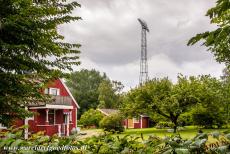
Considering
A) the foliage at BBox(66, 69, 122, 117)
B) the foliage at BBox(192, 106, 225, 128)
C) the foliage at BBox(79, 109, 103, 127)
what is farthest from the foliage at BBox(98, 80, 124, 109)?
the foliage at BBox(192, 106, 225, 128)

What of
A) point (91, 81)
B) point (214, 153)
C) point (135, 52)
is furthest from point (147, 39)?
point (214, 153)

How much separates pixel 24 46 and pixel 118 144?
183 inches

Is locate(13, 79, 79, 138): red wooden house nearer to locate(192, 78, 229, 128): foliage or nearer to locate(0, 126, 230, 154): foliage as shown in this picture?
locate(192, 78, 229, 128): foliage

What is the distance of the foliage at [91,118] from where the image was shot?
187ft

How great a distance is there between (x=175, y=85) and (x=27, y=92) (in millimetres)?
34221

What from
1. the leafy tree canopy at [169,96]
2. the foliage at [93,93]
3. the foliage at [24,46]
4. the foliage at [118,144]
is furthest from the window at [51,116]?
the foliage at [93,93]

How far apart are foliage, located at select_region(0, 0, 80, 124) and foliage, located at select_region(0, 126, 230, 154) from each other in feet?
14.5

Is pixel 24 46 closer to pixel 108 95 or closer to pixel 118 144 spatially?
pixel 118 144

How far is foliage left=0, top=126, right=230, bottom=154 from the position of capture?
7.23 feet

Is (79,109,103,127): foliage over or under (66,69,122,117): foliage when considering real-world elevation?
under

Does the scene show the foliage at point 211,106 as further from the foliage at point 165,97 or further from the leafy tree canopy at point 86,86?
the leafy tree canopy at point 86,86

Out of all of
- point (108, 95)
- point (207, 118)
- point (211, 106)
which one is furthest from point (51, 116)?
point (108, 95)

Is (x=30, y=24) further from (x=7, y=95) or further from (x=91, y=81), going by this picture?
(x=91, y=81)

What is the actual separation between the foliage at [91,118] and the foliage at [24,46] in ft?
161
